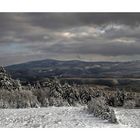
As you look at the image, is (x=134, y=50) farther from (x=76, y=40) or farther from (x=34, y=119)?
(x=34, y=119)

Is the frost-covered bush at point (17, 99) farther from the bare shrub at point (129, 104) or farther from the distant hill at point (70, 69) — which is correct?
the bare shrub at point (129, 104)

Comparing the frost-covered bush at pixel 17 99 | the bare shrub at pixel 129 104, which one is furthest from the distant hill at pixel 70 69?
the bare shrub at pixel 129 104

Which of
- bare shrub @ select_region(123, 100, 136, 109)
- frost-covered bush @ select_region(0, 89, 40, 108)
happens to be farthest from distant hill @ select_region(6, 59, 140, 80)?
bare shrub @ select_region(123, 100, 136, 109)

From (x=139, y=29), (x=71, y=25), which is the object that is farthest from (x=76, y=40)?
(x=139, y=29)

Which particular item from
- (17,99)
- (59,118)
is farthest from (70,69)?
(17,99)

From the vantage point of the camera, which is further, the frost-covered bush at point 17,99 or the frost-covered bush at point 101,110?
the frost-covered bush at point 17,99

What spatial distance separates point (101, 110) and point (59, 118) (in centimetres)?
49

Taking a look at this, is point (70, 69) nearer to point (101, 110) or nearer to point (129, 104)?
point (101, 110)

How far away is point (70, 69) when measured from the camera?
8.28 m

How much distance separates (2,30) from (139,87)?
5.53ft

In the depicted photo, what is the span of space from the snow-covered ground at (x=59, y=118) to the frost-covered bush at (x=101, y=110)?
0.05 m

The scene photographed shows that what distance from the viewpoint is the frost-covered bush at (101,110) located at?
8094mm

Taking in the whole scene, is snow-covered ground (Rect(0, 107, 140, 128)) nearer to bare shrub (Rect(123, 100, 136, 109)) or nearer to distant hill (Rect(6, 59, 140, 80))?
bare shrub (Rect(123, 100, 136, 109))
